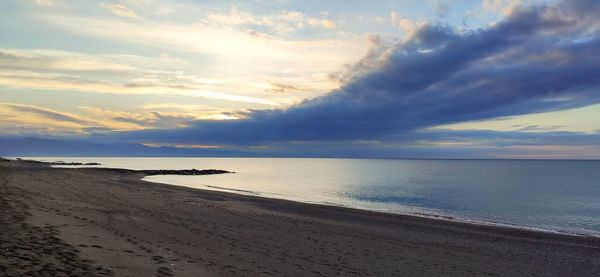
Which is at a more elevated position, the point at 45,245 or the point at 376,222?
the point at 45,245

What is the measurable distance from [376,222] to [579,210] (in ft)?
100

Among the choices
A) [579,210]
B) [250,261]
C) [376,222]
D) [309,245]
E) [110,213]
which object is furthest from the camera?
[579,210]

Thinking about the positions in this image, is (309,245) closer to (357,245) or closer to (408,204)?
(357,245)

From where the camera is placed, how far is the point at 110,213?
21.9 m

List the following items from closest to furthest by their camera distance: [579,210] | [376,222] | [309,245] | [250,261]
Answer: [250,261], [309,245], [376,222], [579,210]

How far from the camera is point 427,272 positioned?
45.4ft

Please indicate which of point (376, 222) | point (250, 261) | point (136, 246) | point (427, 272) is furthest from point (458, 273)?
point (376, 222)

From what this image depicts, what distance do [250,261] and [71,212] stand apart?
39.5 feet

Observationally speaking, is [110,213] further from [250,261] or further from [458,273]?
[458,273]

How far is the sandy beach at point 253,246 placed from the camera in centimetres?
1120

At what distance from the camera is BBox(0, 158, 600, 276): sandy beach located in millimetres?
11203

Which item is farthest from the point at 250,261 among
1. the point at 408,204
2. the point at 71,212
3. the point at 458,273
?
the point at 408,204

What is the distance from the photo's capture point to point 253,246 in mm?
16094

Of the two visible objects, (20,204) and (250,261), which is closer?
(250,261)
